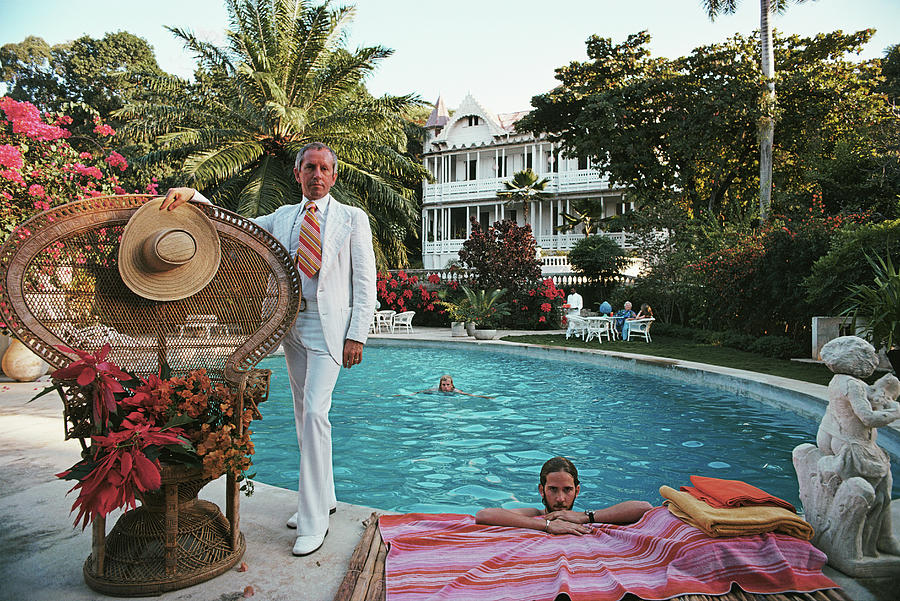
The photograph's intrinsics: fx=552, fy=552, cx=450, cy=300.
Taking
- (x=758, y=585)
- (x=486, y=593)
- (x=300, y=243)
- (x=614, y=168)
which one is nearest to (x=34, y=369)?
(x=300, y=243)

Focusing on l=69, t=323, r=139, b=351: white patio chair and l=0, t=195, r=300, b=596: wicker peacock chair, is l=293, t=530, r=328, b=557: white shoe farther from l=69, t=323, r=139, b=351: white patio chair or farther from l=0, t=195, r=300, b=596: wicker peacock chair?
l=69, t=323, r=139, b=351: white patio chair

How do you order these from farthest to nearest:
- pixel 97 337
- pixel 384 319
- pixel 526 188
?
pixel 526 188, pixel 384 319, pixel 97 337

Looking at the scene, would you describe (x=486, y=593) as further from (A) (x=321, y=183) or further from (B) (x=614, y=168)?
(B) (x=614, y=168)

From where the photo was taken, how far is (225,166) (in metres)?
15.4

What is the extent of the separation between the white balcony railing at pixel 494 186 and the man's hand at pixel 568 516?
2790 centimetres

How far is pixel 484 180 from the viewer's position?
32.0 meters

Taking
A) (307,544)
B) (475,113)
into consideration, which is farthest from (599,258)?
(307,544)

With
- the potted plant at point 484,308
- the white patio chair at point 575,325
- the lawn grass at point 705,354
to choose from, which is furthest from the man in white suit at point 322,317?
the potted plant at point 484,308

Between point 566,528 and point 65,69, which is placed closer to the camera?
point 566,528

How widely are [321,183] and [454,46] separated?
12946 millimetres

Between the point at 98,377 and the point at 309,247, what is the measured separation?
1.14 m

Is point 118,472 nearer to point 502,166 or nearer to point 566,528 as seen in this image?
point 566,528

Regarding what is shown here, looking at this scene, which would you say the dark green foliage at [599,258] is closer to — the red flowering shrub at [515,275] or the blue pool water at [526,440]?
the red flowering shrub at [515,275]

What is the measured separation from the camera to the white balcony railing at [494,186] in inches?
1180
